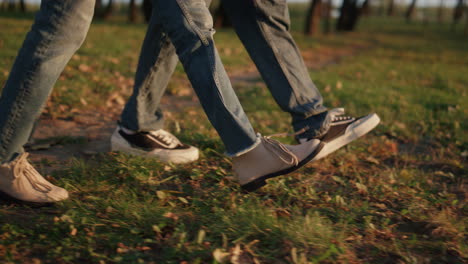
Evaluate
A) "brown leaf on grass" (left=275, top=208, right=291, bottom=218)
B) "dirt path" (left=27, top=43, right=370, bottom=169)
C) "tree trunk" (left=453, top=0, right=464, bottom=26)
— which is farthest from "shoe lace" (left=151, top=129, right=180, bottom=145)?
"tree trunk" (left=453, top=0, right=464, bottom=26)

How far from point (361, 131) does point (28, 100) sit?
1.87 meters

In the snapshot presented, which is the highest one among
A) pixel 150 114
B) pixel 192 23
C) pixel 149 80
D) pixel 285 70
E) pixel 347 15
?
pixel 192 23

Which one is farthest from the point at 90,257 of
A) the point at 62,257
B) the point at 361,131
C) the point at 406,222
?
the point at 361,131

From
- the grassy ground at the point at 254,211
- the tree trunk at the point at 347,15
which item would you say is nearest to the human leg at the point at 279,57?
the grassy ground at the point at 254,211

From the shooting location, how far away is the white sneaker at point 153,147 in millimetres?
2633

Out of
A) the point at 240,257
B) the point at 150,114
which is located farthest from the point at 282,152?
the point at 150,114

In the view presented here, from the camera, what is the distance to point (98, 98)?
14.2 feet

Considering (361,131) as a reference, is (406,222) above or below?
below

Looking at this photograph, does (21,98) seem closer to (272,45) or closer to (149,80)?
(149,80)

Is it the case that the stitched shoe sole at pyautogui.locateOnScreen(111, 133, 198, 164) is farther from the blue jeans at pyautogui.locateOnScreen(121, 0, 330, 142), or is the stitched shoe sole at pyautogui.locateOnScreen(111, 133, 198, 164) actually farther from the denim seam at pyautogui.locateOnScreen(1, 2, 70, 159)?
the denim seam at pyautogui.locateOnScreen(1, 2, 70, 159)

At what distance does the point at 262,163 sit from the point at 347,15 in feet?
78.6

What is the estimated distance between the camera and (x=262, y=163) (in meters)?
2.06

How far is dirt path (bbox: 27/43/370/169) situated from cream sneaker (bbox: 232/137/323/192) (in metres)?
1.24

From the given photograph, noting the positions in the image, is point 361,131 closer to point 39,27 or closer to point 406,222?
point 406,222
